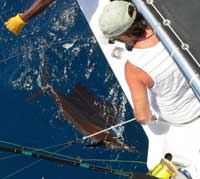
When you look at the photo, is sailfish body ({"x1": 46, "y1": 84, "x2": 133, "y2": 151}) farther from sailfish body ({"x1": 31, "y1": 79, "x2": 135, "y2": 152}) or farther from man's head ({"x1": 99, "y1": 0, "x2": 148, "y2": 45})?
man's head ({"x1": 99, "y1": 0, "x2": 148, "y2": 45})

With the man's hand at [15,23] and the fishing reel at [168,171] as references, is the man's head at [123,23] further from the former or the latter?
the man's hand at [15,23]

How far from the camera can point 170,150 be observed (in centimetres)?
372

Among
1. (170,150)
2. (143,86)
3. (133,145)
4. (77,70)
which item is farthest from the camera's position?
(77,70)

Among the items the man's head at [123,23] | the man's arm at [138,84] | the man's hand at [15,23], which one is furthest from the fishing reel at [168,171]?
the man's hand at [15,23]

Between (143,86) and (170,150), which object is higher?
(143,86)

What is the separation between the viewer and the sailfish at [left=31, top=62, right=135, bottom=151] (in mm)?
4758

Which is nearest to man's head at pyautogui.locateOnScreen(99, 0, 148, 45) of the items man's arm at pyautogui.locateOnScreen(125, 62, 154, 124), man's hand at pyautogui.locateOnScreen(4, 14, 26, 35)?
man's arm at pyautogui.locateOnScreen(125, 62, 154, 124)

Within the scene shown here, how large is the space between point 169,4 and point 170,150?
120 centimetres

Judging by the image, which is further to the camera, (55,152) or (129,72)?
(55,152)

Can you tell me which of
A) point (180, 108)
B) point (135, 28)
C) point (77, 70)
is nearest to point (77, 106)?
point (77, 70)

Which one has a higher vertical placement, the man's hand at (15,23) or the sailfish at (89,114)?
the man's hand at (15,23)

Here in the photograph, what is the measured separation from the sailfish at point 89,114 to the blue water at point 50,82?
6 cm

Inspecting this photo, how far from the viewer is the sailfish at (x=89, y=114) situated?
4.76 meters

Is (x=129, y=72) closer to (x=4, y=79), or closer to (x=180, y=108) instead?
(x=180, y=108)
